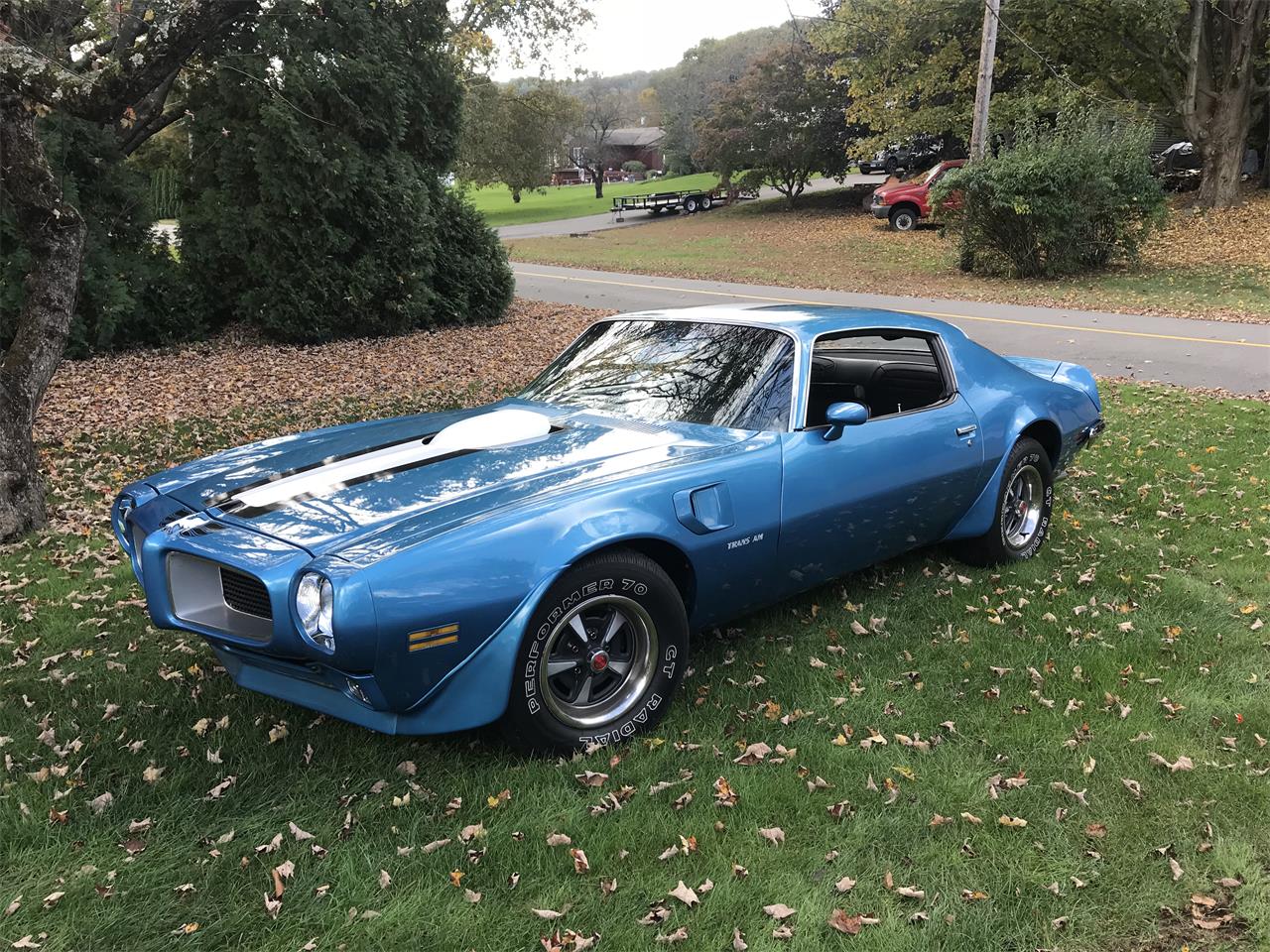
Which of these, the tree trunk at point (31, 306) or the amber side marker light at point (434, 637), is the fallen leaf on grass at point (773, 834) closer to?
the amber side marker light at point (434, 637)

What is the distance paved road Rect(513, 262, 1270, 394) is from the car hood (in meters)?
4.00

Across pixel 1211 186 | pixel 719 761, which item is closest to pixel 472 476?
pixel 719 761

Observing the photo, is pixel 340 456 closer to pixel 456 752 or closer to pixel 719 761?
pixel 456 752

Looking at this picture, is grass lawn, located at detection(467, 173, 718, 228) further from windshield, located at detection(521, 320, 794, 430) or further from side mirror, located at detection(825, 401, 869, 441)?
side mirror, located at detection(825, 401, 869, 441)

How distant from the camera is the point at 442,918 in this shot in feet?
8.32

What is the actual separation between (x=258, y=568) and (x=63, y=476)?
4.96 meters

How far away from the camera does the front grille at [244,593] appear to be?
2.90 m

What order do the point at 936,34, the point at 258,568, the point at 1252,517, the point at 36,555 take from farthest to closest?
the point at 936,34
the point at 1252,517
the point at 36,555
the point at 258,568

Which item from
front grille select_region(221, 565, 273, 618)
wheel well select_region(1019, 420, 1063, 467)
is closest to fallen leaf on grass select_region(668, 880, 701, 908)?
front grille select_region(221, 565, 273, 618)

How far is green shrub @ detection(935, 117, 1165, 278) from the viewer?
54.2ft

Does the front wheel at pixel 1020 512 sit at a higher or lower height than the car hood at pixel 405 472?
lower

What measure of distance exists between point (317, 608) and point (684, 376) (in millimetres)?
2047

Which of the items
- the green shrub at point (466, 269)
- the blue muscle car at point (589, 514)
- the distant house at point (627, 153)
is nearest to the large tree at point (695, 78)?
the distant house at point (627, 153)

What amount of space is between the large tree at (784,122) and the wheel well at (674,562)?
112ft
